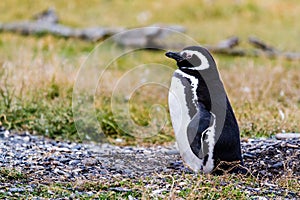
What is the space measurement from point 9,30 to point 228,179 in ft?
34.3

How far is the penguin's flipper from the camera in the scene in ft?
16.4

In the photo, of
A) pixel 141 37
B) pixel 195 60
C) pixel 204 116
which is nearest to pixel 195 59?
pixel 195 60

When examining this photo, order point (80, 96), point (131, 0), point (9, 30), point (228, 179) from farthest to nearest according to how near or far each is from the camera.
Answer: point (131, 0) → point (9, 30) → point (80, 96) → point (228, 179)

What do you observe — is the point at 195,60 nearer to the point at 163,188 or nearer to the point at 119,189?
the point at 163,188

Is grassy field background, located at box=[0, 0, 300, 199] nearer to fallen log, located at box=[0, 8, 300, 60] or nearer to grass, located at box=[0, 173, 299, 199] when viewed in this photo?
grass, located at box=[0, 173, 299, 199]

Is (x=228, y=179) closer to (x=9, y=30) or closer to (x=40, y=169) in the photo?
(x=40, y=169)

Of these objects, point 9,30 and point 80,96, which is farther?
point 9,30

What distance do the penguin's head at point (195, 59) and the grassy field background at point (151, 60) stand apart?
2.99ft

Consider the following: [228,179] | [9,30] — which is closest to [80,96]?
[228,179]

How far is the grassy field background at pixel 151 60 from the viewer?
7227 mm

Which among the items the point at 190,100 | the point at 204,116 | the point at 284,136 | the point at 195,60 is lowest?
the point at 284,136

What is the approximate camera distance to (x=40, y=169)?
519cm

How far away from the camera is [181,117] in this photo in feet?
16.6

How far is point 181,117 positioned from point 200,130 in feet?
0.64
